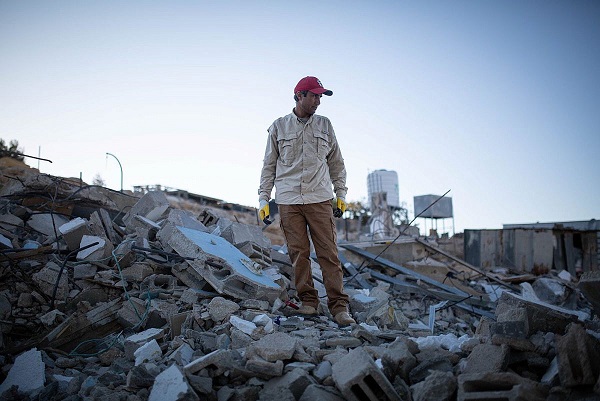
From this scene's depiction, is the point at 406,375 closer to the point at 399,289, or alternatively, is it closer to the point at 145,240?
the point at 145,240

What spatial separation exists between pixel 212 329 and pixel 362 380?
1.57m

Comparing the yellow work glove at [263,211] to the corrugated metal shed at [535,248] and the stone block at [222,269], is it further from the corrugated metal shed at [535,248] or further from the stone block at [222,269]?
the corrugated metal shed at [535,248]

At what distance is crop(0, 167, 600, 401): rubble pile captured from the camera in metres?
2.04

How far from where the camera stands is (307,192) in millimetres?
3734

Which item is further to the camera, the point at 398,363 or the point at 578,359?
the point at 398,363

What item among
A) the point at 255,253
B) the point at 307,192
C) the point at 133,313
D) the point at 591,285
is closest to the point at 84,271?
the point at 133,313

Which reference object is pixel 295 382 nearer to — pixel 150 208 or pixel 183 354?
pixel 183 354

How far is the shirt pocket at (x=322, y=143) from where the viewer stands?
3793mm

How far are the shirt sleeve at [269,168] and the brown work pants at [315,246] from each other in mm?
248

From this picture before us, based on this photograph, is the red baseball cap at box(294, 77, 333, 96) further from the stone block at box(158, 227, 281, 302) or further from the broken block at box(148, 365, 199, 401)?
the broken block at box(148, 365, 199, 401)

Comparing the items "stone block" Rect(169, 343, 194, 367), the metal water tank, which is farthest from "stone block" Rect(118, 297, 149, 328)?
the metal water tank

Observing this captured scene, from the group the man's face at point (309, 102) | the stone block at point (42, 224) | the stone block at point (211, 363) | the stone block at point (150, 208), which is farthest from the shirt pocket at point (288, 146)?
the stone block at point (42, 224)

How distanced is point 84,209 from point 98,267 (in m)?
1.97

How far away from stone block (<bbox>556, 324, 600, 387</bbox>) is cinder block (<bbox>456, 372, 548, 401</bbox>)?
0.42 ft
